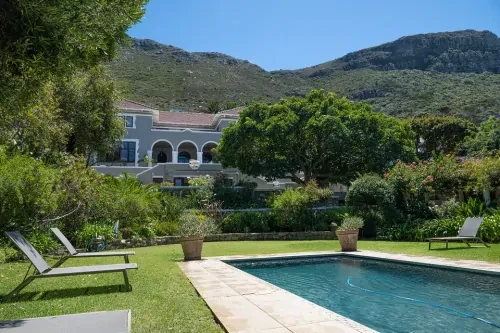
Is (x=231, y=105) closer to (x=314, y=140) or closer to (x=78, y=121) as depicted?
(x=314, y=140)

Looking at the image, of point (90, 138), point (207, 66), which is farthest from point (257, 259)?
point (207, 66)

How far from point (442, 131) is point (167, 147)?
1258 inches

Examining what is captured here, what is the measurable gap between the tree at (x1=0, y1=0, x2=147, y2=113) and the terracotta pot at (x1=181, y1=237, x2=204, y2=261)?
6.15 m

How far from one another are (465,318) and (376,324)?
132cm

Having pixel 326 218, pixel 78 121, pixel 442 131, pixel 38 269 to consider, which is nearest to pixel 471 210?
A: pixel 326 218

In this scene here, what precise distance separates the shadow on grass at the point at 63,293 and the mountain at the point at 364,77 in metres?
53.6

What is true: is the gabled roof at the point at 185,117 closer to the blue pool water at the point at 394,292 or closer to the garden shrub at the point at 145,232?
the garden shrub at the point at 145,232

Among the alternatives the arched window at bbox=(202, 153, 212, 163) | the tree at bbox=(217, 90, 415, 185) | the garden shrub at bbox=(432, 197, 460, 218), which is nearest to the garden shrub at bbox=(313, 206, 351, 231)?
the garden shrub at bbox=(432, 197, 460, 218)

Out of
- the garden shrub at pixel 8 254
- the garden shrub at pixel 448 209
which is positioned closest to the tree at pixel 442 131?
the garden shrub at pixel 448 209

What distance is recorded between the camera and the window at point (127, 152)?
139ft

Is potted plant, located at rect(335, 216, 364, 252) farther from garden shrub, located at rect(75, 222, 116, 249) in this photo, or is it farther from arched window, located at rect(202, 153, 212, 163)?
arched window, located at rect(202, 153, 212, 163)

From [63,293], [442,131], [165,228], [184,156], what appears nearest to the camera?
[63,293]

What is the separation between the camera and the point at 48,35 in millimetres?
4527

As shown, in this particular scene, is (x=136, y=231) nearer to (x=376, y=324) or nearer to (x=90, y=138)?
(x=90, y=138)
